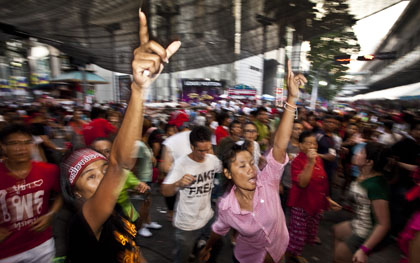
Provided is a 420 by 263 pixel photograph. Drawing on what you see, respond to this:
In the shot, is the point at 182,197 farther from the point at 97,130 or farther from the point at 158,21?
the point at 158,21

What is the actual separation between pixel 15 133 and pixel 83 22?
7.02 meters

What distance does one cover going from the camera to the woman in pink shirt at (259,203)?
Answer: 196 centimetres

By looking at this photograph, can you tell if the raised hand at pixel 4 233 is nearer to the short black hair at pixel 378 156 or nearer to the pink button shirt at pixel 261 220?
the pink button shirt at pixel 261 220

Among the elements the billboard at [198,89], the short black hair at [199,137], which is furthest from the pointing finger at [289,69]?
the billboard at [198,89]

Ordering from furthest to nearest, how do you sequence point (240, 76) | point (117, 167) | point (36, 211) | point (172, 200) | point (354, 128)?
point (240, 76) < point (354, 128) < point (172, 200) < point (36, 211) < point (117, 167)

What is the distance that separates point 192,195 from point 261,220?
2.87ft

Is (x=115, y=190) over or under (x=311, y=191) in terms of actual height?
over

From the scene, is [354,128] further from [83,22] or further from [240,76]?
[240,76]

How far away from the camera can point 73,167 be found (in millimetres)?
1468

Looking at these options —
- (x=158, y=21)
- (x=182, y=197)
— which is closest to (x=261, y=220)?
(x=182, y=197)

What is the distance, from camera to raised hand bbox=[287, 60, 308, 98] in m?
1.98

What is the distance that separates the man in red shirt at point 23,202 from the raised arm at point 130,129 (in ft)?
4.20

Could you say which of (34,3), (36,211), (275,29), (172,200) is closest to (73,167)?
(36,211)

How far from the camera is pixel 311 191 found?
10.3 ft
